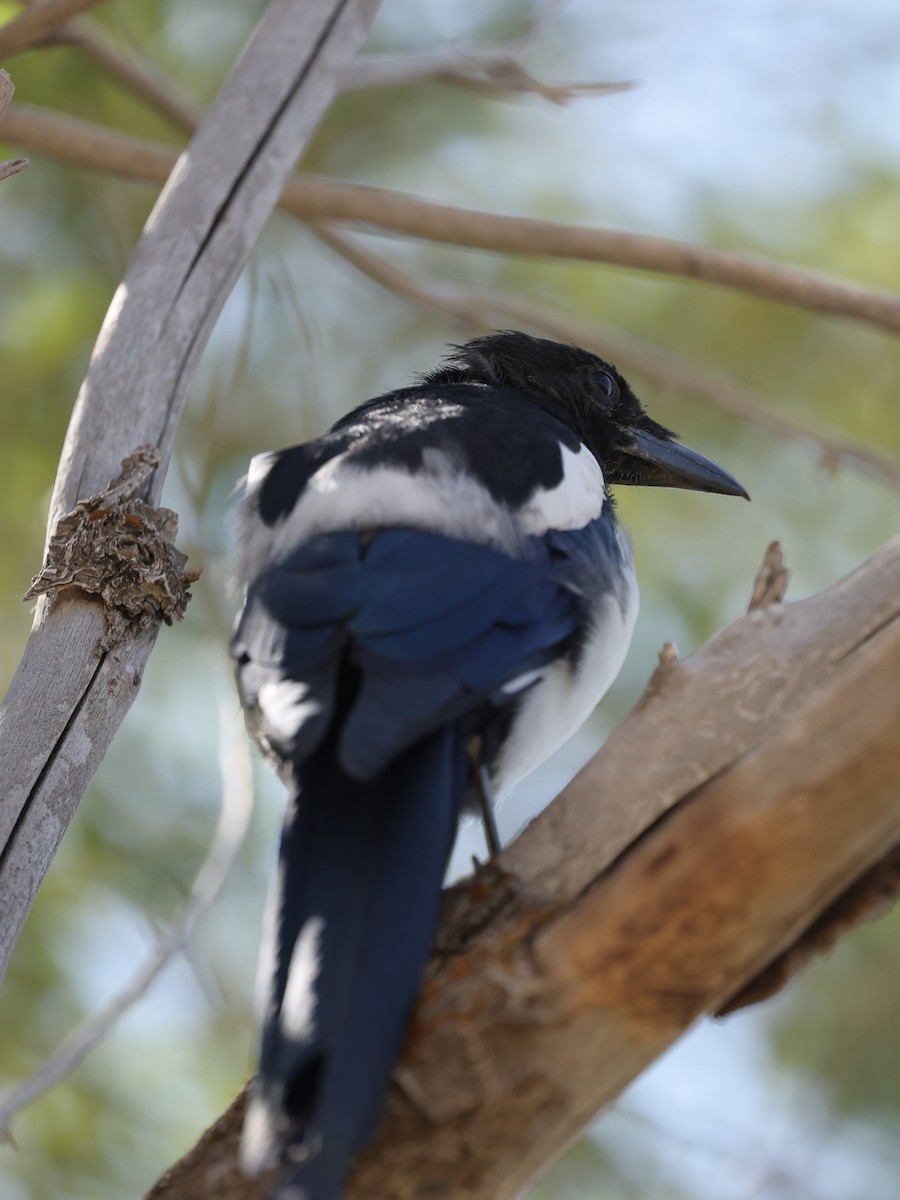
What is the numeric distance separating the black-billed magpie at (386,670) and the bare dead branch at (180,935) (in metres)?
0.59

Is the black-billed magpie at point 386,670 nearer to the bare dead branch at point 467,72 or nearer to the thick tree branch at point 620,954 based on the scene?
the thick tree branch at point 620,954

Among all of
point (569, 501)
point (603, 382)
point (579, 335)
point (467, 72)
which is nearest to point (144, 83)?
point (467, 72)

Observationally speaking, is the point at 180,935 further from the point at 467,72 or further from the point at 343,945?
the point at 467,72

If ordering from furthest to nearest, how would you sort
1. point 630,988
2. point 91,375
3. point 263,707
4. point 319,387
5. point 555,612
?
point 319,387
point 91,375
point 555,612
point 263,707
point 630,988

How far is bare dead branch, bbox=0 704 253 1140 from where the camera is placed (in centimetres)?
238

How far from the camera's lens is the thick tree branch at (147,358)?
2.05 metres

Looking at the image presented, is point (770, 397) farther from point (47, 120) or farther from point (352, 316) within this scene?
point (47, 120)

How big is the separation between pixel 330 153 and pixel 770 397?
1.91 meters

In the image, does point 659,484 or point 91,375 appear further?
point 659,484

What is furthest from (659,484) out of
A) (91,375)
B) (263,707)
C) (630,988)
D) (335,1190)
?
(335,1190)

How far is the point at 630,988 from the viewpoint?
1559 millimetres

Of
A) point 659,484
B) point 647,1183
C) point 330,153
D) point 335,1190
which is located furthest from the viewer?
point 330,153


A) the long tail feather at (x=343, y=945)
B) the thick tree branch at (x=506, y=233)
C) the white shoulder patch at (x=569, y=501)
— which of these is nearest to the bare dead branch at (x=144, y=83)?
the thick tree branch at (x=506, y=233)

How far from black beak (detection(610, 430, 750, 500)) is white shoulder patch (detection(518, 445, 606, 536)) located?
0.53 metres
